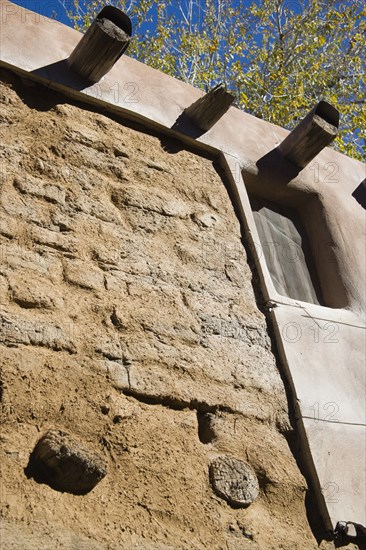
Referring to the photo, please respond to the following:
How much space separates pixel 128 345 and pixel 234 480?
0.64 meters

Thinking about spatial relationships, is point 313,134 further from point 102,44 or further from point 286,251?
point 102,44

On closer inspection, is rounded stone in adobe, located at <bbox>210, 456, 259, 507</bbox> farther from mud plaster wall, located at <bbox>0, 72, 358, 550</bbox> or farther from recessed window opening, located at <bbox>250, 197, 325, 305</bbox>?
recessed window opening, located at <bbox>250, 197, 325, 305</bbox>

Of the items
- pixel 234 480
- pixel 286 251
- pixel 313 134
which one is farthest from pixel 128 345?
pixel 313 134

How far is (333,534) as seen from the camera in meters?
2.63

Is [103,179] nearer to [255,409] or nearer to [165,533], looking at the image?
[255,409]

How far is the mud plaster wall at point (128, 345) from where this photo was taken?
86.9 inches

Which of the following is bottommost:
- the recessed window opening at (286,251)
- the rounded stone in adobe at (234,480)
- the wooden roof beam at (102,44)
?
the rounded stone in adobe at (234,480)

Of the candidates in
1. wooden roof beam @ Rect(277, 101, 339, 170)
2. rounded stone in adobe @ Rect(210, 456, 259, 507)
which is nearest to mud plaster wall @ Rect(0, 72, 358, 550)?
rounded stone in adobe @ Rect(210, 456, 259, 507)

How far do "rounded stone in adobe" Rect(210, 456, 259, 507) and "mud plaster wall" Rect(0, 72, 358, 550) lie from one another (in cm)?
4

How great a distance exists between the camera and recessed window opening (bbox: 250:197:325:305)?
12.0 feet

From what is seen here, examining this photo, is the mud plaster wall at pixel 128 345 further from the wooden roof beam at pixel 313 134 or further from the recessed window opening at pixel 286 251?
the wooden roof beam at pixel 313 134

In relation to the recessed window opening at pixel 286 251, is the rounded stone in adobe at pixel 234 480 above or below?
below

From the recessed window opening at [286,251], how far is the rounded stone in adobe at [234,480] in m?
1.19

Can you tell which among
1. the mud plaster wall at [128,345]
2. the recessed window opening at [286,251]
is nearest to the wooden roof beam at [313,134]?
the recessed window opening at [286,251]
